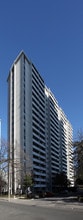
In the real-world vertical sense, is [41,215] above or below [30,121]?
below

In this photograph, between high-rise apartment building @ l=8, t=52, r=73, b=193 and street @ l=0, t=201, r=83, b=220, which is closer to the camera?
street @ l=0, t=201, r=83, b=220

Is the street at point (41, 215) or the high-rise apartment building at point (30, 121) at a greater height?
the high-rise apartment building at point (30, 121)

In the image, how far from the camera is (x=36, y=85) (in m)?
146

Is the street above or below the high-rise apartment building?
below

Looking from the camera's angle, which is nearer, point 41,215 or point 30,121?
point 41,215

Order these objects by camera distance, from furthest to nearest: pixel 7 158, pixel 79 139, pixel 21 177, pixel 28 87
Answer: pixel 28 87, pixel 21 177, pixel 7 158, pixel 79 139

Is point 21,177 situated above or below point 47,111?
below

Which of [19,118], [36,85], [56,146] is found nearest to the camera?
→ [19,118]

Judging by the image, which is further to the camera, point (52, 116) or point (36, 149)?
point (52, 116)

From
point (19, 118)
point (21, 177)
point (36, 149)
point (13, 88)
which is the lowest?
point (21, 177)

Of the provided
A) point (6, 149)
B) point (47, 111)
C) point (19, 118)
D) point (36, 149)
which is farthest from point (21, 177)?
point (47, 111)

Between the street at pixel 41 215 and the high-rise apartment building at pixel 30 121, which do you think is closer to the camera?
the street at pixel 41 215

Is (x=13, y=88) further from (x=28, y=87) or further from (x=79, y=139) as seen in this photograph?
(x=79, y=139)

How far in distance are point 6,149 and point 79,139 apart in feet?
68.0
